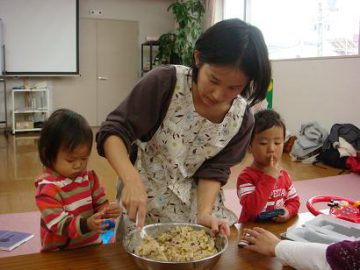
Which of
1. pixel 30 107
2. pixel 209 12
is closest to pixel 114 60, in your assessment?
pixel 30 107

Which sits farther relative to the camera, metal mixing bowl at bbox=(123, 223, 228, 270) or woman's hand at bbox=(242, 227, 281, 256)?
woman's hand at bbox=(242, 227, 281, 256)

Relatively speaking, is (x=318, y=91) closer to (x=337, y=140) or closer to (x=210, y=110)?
(x=337, y=140)

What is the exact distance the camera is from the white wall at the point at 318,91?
469 cm

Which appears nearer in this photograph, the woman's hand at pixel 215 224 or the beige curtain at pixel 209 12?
the woman's hand at pixel 215 224

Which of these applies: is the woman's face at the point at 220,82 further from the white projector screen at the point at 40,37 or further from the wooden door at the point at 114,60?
the wooden door at the point at 114,60

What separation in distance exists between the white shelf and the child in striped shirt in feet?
20.2

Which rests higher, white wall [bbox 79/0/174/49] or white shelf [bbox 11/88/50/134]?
white wall [bbox 79/0/174/49]

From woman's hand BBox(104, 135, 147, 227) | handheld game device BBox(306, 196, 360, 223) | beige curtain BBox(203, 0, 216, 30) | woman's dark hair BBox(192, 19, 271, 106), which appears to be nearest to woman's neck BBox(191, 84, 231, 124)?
woman's dark hair BBox(192, 19, 271, 106)

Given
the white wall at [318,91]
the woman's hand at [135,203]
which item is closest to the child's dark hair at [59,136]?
the woman's hand at [135,203]

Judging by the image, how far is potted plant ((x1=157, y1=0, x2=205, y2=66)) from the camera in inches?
282

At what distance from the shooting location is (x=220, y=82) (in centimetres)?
103

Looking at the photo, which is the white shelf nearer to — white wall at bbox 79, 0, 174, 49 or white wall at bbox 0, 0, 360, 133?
white wall at bbox 79, 0, 174, 49

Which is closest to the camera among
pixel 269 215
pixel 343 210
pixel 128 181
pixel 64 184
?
pixel 128 181

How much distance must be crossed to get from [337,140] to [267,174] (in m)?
3.44
